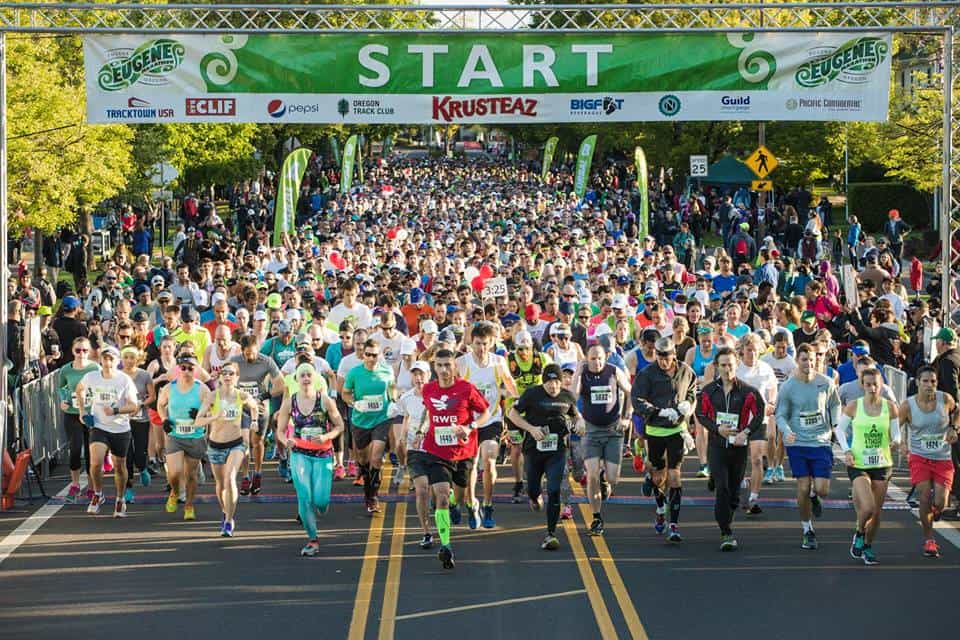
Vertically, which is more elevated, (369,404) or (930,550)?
(369,404)

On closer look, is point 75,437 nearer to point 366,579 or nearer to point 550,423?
point 366,579

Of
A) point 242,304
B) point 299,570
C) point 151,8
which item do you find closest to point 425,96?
point 151,8

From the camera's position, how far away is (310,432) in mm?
13469

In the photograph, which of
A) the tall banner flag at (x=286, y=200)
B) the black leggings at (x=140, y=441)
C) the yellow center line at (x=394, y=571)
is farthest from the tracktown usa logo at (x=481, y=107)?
the tall banner flag at (x=286, y=200)

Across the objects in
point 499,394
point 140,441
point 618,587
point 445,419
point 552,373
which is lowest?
point 618,587

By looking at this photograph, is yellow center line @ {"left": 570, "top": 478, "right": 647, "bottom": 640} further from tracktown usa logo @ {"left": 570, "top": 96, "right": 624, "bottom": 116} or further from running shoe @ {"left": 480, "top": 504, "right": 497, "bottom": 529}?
tracktown usa logo @ {"left": 570, "top": 96, "right": 624, "bottom": 116}

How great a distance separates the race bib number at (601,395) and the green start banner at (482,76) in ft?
14.9

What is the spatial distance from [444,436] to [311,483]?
1291 mm

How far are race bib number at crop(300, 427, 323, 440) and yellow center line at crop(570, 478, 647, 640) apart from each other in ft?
8.68

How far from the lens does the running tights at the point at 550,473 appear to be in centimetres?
1363

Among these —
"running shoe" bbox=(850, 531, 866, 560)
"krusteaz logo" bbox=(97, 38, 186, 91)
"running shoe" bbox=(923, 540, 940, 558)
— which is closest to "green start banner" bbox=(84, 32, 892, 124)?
"krusteaz logo" bbox=(97, 38, 186, 91)

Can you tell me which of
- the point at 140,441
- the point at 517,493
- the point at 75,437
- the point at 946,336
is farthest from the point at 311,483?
the point at 946,336

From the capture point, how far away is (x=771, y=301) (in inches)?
792

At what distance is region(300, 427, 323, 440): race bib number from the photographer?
1347cm
